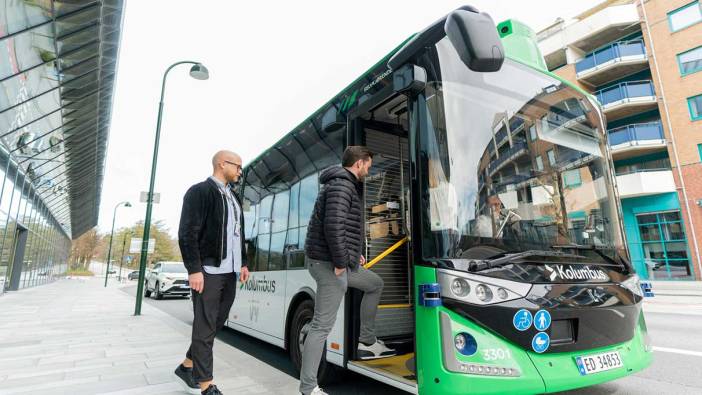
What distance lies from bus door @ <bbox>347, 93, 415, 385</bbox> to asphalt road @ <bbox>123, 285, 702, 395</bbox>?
0.70 metres

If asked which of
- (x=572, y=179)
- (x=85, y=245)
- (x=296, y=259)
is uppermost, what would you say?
(x=85, y=245)

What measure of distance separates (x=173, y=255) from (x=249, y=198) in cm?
6530

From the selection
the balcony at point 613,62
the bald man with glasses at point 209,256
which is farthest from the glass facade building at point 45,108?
the balcony at point 613,62

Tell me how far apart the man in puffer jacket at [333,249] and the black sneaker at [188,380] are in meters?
1.21

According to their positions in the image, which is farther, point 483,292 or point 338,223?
point 338,223

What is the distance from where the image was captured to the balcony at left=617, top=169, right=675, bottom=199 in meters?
21.0

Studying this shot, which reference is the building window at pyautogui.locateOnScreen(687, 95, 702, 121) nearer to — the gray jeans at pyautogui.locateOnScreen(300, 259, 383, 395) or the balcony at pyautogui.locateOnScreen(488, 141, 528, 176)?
the balcony at pyautogui.locateOnScreen(488, 141, 528, 176)

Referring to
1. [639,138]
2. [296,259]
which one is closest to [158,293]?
[296,259]

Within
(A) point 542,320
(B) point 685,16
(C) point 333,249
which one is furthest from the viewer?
(B) point 685,16

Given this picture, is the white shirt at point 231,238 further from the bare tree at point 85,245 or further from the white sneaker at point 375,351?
the bare tree at point 85,245

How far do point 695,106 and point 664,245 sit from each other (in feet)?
25.8

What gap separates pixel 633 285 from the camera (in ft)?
10.6

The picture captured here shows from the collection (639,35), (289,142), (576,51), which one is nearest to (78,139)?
(289,142)

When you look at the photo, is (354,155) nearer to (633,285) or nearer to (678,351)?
(633,285)
